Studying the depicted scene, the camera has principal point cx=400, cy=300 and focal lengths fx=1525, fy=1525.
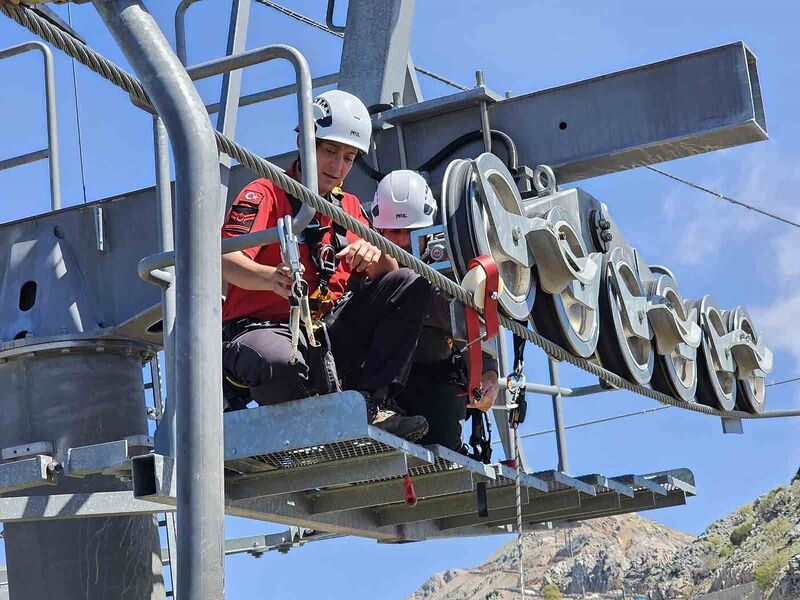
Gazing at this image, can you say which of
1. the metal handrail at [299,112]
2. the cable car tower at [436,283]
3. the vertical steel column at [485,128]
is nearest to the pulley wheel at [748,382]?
the cable car tower at [436,283]

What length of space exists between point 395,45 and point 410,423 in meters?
2.83

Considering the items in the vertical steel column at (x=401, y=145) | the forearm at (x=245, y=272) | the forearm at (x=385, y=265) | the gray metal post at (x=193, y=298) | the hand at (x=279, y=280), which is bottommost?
the gray metal post at (x=193, y=298)

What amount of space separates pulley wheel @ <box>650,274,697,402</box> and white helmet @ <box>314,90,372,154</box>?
337cm

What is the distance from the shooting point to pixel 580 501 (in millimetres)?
8625

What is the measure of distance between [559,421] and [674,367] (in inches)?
33.6

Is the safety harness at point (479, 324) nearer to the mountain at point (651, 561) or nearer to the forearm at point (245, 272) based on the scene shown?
the forearm at point (245, 272)

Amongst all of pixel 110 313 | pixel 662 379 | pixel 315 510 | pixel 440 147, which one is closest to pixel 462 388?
pixel 315 510

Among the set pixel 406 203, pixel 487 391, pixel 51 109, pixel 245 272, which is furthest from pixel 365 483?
pixel 51 109

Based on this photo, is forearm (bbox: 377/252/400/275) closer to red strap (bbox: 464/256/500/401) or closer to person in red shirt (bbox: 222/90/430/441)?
person in red shirt (bbox: 222/90/430/441)

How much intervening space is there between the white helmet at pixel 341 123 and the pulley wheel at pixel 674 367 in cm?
337

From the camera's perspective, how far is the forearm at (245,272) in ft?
18.6

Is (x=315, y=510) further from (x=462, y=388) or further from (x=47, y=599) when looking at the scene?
(x=47, y=599)

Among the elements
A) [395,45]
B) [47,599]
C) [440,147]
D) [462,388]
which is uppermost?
[395,45]

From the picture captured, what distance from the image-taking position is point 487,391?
6832mm
